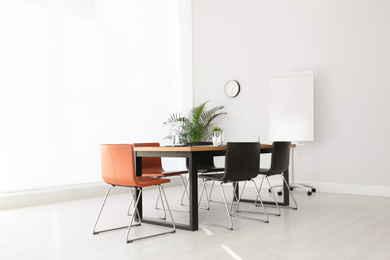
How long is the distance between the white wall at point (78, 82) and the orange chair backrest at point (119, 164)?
2.45m

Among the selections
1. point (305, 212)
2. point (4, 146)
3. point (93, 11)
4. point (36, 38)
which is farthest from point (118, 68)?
point (305, 212)

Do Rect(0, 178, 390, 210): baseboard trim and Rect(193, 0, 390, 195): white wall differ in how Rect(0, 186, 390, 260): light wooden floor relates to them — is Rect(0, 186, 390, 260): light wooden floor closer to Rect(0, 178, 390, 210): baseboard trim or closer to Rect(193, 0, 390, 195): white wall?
Rect(0, 178, 390, 210): baseboard trim

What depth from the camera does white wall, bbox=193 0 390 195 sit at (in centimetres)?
625

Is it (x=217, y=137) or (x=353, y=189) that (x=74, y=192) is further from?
(x=353, y=189)

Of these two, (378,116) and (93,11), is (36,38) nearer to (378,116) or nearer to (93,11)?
(93,11)

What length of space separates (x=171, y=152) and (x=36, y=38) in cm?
326

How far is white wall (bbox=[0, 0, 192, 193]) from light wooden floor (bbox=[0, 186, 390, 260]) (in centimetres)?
105

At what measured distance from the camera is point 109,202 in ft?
18.9

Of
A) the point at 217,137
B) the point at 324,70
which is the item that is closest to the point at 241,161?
the point at 217,137

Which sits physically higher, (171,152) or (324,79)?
(324,79)

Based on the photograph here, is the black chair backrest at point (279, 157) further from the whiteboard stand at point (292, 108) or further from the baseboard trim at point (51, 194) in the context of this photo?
the baseboard trim at point (51, 194)

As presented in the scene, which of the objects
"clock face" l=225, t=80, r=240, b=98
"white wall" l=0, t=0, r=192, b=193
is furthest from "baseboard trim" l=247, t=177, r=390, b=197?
"white wall" l=0, t=0, r=192, b=193

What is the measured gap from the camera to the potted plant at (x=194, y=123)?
7.79 m

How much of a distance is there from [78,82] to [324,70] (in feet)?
13.2
